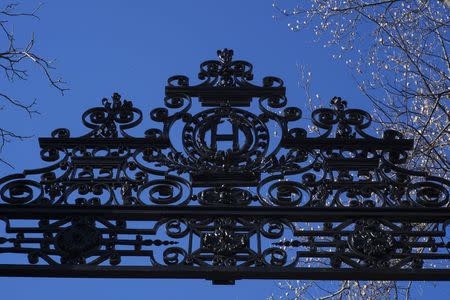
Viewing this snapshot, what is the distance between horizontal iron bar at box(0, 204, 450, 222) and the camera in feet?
17.9

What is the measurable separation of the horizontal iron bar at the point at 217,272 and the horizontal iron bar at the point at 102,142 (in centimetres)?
101

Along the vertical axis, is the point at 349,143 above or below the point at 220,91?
below

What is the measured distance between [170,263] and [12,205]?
1051mm

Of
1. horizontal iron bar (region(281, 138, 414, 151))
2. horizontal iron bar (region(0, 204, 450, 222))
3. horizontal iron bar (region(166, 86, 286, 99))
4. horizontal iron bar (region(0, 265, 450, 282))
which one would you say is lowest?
horizontal iron bar (region(0, 265, 450, 282))

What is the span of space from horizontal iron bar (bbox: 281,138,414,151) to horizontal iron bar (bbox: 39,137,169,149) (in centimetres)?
81

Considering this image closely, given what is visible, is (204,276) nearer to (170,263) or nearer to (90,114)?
(170,263)

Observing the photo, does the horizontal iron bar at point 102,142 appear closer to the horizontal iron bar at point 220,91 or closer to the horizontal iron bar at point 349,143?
the horizontal iron bar at point 220,91

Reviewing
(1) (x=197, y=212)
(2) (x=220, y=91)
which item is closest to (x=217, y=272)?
(1) (x=197, y=212)

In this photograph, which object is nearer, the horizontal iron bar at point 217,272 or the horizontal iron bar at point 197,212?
the horizontal iron bar at point 217,272

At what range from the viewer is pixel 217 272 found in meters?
5.14

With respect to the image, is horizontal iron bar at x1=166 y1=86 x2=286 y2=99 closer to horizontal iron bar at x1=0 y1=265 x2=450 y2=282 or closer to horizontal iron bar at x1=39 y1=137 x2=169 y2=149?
horizontal iron bar at x1=39 y1=137 x2=169 y2=149

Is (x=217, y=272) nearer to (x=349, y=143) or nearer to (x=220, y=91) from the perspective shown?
(x=349, y=143)

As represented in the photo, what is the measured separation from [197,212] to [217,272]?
0.49m

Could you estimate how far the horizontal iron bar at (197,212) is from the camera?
547 cm
